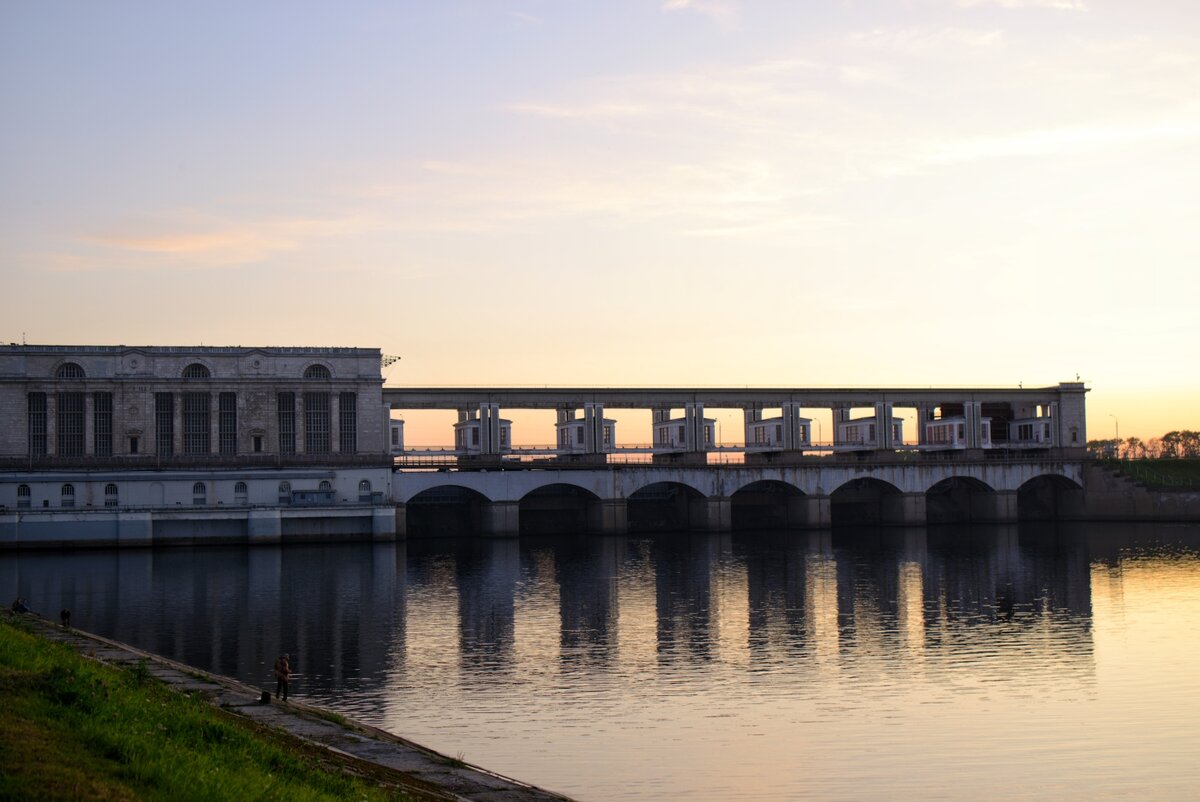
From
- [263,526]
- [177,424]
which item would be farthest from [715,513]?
[177,424]

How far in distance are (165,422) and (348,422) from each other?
16.2 m

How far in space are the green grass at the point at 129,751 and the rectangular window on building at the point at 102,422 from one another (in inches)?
3416

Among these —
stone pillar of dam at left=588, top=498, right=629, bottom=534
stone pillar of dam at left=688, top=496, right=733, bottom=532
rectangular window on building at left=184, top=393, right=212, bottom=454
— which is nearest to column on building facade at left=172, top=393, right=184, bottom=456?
rectangular window on building at left=184, top=393, right=212, bottom=454

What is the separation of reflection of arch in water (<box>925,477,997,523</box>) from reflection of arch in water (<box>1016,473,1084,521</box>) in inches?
145

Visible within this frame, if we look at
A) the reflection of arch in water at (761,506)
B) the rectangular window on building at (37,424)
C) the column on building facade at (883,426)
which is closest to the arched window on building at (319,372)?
the rectangular window on building at (37,424)

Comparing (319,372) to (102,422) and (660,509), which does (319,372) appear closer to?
(102,422)

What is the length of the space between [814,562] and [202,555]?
4812cm

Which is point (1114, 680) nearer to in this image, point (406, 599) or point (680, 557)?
point (406, 599)

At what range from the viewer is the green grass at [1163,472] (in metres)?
131

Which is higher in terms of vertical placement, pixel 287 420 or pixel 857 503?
pixel 287 420

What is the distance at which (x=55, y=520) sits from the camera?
102 metres

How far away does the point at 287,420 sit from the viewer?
114 m

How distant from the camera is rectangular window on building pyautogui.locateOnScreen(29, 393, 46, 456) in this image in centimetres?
10806

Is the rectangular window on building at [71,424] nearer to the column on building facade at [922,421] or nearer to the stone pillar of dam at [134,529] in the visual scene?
the stone pillar of dam at [134,529]
